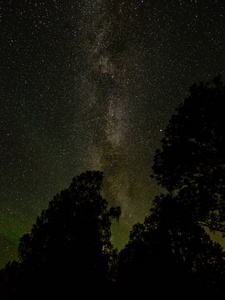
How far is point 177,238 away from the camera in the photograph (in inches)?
299

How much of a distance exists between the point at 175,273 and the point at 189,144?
7.43 meters

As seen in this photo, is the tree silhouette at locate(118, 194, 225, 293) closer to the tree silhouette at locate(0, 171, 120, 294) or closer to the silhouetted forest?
the silhouetted forest

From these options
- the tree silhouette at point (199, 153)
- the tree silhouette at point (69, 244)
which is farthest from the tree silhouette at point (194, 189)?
the tree silhouette at point (69, 244)

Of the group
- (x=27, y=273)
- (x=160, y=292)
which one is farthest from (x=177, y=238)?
(x=27, y=273)

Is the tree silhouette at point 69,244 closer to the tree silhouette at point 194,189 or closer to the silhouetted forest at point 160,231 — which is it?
the silhouetted forest at point 160,231

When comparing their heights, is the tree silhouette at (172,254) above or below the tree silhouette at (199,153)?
below

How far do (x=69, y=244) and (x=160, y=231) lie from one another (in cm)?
588

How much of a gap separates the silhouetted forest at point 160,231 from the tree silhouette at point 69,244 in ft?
0.14

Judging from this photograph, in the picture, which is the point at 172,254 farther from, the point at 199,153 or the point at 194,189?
the point at 199,153

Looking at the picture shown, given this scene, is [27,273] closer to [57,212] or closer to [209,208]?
[57,212]

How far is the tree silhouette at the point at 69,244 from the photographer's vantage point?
8734 mm

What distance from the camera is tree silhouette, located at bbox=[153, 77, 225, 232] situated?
565cm

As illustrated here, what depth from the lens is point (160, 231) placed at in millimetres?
7801

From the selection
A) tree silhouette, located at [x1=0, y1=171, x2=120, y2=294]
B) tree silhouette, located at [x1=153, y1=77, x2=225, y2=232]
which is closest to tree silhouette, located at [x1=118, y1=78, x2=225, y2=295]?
tree silhouette, located at [x1=153, y1=77, x2=225, y2=232]
